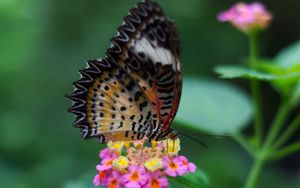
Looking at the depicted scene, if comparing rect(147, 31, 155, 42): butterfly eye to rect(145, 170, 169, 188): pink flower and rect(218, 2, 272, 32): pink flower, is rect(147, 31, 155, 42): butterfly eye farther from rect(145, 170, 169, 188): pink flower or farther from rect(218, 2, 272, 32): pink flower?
rect(218, 2, 272, 32): pink flower

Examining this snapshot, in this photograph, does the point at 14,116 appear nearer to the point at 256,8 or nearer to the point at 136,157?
the point at 256,8

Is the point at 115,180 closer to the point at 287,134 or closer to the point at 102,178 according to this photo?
the point at 102,178

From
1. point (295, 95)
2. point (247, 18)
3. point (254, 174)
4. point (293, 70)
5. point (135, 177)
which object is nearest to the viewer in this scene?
point (135, 177)

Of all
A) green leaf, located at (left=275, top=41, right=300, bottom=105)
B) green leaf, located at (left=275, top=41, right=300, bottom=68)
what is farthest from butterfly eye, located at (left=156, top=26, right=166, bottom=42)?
green leaf, located at (left=275, top=41, right=300, bottom=68)

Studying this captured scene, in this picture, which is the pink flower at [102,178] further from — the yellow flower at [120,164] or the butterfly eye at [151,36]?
the butterfly eye at [151,36]

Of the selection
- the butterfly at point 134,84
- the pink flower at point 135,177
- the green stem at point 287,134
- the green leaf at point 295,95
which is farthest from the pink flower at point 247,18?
the pink flower at point 135,177

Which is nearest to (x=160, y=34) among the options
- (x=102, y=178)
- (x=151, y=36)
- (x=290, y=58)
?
(x=151, y=36)

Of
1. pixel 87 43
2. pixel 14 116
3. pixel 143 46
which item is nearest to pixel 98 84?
pixel 143 46
